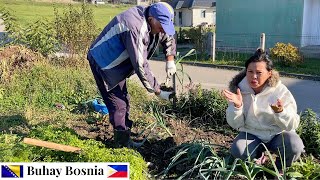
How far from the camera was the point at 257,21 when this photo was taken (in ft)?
50.3

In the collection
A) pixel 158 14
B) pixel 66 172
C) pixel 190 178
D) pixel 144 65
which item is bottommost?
pixel 190 178

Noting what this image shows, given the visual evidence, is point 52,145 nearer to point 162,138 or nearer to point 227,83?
point 162,138

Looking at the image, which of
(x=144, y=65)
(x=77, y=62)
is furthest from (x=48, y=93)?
(x=144, y=65)

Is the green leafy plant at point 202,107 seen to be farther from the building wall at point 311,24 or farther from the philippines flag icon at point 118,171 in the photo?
the building wall at point 311,24

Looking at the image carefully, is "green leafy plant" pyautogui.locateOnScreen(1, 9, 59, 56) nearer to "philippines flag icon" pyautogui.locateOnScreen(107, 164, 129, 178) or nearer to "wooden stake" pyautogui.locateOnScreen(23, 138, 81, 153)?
"wooden stake" pyautogui.locateOnScreen(23, 138, 81, 153)

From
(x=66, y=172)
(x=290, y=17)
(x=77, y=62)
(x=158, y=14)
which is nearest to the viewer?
(x=66, y=172)

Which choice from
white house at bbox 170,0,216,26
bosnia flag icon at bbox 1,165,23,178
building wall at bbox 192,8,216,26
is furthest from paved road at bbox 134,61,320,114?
building wall at bbox 192,8,216,26

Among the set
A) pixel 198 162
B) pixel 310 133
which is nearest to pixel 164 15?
pixel 198 162

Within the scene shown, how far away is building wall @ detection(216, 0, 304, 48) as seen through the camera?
14.3 metres

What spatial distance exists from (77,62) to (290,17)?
886 cm

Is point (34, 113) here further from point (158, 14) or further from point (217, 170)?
point (217, 170)

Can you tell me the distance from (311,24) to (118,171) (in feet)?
45.1

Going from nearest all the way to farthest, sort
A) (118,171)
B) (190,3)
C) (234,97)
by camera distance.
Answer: (118,171) < (234,97) < (190,3)

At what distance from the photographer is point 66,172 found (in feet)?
9.96
